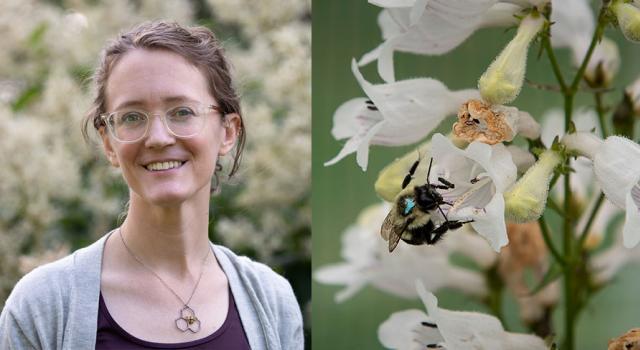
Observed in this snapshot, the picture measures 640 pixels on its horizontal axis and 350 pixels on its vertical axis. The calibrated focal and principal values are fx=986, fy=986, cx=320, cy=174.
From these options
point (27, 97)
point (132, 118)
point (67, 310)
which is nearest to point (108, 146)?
point (132, 118)

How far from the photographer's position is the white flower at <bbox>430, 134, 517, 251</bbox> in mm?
683

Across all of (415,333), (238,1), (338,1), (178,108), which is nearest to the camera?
(415,333)

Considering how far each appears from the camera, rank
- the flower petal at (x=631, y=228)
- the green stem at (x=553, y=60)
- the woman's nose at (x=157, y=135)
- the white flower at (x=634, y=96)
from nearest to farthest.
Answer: the flower petal at (x=631, y=228), the green stem at (x=553, y=60), the white flower at (x=634, y=96), the woman's nose at (x=157, y=135)

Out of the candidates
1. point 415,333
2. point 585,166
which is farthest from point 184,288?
point 585,166

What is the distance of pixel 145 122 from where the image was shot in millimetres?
1017

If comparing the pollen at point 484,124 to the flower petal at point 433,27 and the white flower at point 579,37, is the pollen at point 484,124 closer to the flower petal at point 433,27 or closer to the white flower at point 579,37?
the flower petal at point 433,27

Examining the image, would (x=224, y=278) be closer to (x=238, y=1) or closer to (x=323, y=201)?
(x=323, y=201)

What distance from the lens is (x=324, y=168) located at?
3.86 ft

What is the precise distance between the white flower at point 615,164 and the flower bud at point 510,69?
0.23 ft

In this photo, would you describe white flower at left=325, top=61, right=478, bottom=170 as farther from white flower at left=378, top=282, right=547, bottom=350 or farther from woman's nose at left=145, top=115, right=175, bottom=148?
woman's nose at left=145, top=115, right=175, bottom=148

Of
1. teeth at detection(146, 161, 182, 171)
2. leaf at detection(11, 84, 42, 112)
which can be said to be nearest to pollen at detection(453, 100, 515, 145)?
teeth at detection(146, 161, 182, 171)

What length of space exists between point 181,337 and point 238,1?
783mm

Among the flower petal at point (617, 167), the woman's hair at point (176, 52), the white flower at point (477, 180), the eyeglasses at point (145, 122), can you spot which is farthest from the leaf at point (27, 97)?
the flower petal at point (617, 167)

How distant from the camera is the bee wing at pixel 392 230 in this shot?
0.84 m
